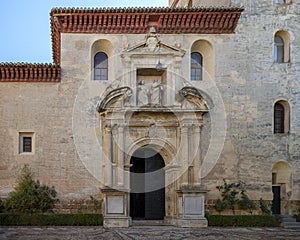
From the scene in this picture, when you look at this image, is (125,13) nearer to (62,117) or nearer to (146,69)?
(146,69)

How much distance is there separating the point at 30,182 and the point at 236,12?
32.5ft

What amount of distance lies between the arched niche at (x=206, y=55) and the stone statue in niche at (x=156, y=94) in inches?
74.9

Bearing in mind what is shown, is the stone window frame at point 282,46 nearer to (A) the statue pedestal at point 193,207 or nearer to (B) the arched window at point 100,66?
(A) the statue pedestal at point 193,207

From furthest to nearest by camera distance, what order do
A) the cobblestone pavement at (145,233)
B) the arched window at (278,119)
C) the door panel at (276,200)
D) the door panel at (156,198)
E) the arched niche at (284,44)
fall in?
the door panel at (276,200) → the door panel at (156,198) → the arched window at (278,119) → the arched niche at (284,44) → the cobblestone pavement at (145,233)

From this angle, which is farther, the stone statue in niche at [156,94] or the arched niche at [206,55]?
the arched niche at [206,55]

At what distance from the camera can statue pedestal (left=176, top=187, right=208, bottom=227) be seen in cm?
1770

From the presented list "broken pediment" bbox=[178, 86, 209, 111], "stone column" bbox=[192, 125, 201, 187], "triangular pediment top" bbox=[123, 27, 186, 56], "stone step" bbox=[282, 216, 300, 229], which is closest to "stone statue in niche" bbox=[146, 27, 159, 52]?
"triangular pediment top" bbox=[123, 27, 186, 56]

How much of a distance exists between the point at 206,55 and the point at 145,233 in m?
7.71

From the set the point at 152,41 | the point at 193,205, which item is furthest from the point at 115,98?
the point at 193,205

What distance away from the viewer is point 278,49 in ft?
64.7

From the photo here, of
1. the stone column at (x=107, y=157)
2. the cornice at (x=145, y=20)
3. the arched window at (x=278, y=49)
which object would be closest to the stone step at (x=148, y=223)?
the stone column at (x=107, y=157)

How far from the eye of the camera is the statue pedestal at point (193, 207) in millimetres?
17703

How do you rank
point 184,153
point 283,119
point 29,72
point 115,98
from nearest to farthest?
point 115,98 → point 184,153 → point 29,72 → point 283,119

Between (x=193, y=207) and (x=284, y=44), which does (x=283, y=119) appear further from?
(x=193, y=207)
